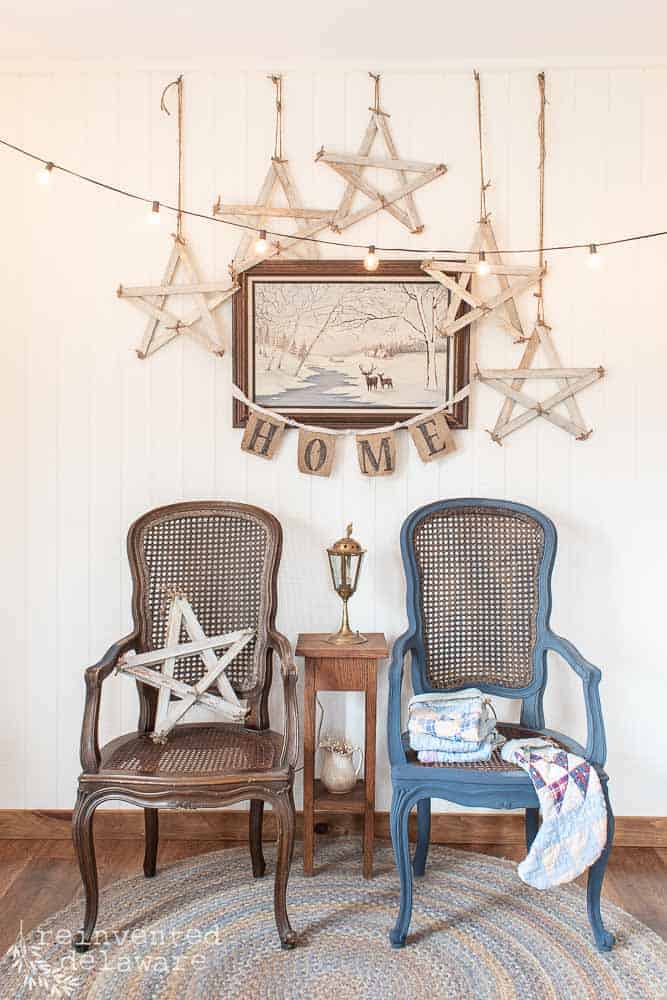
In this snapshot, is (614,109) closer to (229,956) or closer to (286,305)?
(286,305)

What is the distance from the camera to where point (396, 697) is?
7.71ft

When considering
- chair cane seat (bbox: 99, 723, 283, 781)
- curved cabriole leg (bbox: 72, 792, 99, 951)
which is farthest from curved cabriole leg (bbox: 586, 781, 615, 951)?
curved cabriole leg (bbox: 72, 792, 99, 951)

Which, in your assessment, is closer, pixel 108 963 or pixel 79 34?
pixel 108 963

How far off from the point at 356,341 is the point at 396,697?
119 cm

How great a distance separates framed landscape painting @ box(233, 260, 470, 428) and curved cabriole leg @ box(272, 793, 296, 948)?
126 centimetres

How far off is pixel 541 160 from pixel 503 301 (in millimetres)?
504

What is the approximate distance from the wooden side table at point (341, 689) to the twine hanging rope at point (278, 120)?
166 centimetres

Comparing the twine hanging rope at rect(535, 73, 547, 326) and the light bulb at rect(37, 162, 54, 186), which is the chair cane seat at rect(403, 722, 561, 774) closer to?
the twine hanging rope at rect(535, 73, 547, 326)

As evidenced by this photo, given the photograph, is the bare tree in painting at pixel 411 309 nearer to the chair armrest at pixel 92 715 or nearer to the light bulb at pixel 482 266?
the light bulb at pixel 482 266

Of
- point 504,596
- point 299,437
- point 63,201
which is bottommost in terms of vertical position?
point 504,596

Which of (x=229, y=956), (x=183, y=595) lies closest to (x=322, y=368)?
(x=183, y=595)

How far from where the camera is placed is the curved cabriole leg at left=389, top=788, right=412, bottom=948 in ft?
6.92

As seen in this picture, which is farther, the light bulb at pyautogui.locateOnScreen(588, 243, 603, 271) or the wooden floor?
the light bulb at pyautogui.locateOnScreen(588, 243, 603, 271)

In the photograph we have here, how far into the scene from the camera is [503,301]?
2.71 meters
